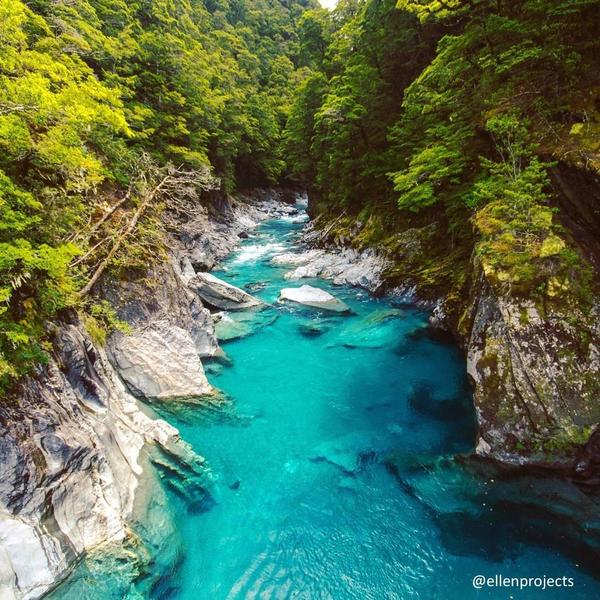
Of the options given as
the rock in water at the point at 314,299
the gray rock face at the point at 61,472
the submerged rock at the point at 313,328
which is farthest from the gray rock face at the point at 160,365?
the rock in water at the point at 314,299

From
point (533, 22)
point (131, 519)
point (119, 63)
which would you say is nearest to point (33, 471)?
point (131, 519)

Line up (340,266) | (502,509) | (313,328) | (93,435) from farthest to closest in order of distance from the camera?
1. (340,266)
2. (313,328)
3. (502,509)
4. (93,435)

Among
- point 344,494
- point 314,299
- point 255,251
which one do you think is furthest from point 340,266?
point 344,494

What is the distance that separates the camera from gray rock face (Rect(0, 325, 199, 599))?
4.54m

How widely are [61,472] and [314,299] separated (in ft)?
36.2

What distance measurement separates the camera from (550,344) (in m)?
6.73

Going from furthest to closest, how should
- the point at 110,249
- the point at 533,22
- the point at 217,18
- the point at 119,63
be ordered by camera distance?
the point at 217,18 < the point at 119,63 < the point at 110,249 < the point at 533,22

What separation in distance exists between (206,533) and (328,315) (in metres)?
9.25

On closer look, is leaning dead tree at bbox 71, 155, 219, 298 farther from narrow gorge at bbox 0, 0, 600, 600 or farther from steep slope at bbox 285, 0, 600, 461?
steep slope at bbox 285, 0, 600, 461

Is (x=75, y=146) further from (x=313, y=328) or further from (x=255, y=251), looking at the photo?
(x=255, y=251)

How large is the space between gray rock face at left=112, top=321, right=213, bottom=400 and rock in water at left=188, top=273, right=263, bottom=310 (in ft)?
15.3

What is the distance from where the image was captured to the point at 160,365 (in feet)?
30.7

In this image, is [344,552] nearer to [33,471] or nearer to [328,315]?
[33,471]

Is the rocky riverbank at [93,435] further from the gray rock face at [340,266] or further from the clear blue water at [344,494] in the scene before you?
the gray rock face at [340,266]
